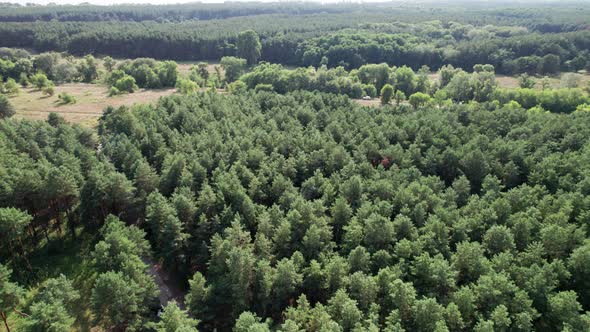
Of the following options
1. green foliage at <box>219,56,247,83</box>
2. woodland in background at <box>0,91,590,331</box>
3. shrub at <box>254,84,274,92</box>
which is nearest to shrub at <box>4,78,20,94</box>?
woodland in background at <box>0,91,590,331</box>

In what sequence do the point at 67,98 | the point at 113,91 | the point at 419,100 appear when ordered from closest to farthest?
the point at 419,100 → the point at 67,98 → the point at 113,91

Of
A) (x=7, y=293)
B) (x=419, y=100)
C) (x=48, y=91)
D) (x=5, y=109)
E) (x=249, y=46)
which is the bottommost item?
(x=7, y=293)

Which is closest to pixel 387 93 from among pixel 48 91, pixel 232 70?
pixel 232 70

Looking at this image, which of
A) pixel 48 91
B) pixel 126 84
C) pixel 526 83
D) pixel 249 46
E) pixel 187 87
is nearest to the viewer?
pixel 48 91

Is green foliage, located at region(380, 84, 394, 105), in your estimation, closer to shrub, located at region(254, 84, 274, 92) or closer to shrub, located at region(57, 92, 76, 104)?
shrub, located at region(254, 84, 274, 92)

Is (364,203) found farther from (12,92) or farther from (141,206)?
(12,92)

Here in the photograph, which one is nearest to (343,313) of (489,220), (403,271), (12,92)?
(403,271)

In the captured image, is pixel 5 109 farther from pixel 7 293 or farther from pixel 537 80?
pixel 537 80

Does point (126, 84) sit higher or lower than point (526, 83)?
lower

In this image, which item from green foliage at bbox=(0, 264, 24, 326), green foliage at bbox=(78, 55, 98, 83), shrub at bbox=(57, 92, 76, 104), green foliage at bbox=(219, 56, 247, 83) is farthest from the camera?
green foliage at bbox=(78, 55, 98, 83)

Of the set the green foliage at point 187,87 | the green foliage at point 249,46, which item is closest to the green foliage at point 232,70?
the green foliage at point 187,87
